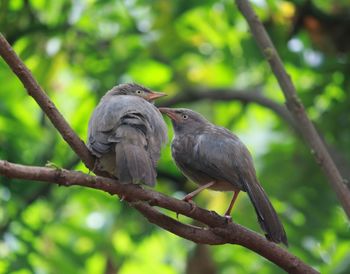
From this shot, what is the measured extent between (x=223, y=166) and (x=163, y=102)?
2.98 metres

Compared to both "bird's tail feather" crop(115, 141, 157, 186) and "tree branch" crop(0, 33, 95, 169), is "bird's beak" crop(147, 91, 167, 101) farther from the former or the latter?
"tree branch" crop(0, 33, 95, 169)

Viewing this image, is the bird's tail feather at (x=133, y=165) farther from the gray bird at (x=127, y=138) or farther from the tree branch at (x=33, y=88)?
the tree branch at (x=33, y=88)

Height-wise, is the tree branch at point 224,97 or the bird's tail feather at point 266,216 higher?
the bird's tail feather at point 266,216

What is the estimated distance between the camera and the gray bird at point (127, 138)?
181 inches

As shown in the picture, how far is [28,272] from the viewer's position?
7.13 m

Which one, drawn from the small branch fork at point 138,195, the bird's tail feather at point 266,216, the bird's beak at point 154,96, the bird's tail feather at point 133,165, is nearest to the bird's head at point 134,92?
the bird's beak at point 154,96

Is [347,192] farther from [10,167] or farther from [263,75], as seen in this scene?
[263,75]

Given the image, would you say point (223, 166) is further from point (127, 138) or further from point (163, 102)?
point (163, 102)

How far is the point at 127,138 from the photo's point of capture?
489 cm

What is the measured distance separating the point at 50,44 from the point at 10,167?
4.85 m

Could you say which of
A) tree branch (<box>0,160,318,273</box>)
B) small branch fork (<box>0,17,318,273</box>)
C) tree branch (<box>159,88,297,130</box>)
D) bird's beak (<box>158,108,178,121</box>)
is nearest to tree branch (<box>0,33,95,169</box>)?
small branch fork (<box>0,17,318,273</box>)

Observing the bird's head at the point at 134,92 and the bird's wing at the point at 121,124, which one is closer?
the bird's wing at the point at 121,124

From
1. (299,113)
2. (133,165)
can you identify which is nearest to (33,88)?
(133,165)

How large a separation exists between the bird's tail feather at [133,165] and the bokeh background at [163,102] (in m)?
2.79
